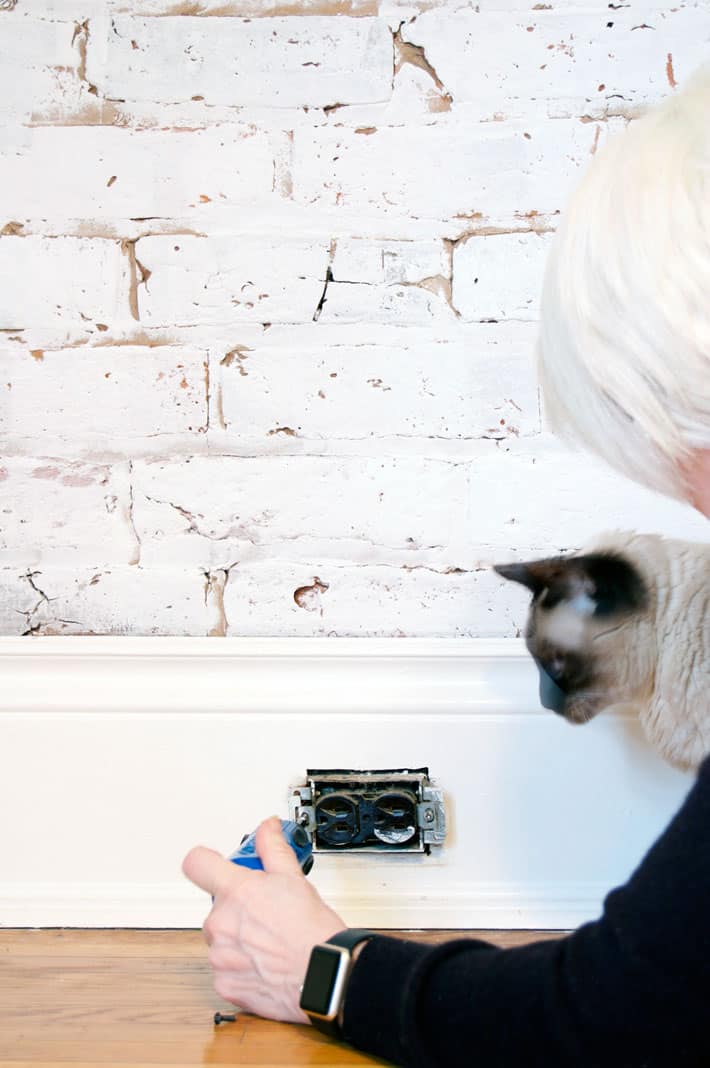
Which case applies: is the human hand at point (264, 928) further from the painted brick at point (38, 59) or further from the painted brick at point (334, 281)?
the painted brick at point (38, 59)

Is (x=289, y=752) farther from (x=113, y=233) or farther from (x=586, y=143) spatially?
(x=586, y=143)

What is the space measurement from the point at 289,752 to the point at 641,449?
0.68 m

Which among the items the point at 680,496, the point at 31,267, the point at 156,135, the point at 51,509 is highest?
the point at 156,135

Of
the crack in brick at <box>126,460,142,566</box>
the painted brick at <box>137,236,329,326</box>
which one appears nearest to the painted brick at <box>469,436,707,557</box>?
the painted brick at <box>137,236,329,326</box>

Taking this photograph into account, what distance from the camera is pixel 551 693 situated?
3.88 ft

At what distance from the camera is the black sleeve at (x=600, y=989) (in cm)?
58

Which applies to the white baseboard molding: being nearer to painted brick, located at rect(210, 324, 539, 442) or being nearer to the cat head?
the cat head

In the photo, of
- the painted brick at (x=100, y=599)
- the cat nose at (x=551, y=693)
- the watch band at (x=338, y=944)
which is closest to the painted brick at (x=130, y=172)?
the painted brick at (x=100, y=599)

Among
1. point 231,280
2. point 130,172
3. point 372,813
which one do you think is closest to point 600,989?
point 372,813

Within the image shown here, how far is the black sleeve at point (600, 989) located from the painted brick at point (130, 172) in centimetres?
100

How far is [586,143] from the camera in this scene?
1.31 m

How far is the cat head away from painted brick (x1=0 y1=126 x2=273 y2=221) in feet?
2.07

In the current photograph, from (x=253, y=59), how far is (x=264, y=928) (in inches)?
42.6

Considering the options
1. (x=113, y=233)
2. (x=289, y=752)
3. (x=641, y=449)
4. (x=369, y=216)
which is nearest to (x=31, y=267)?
(x=113, y=233)
